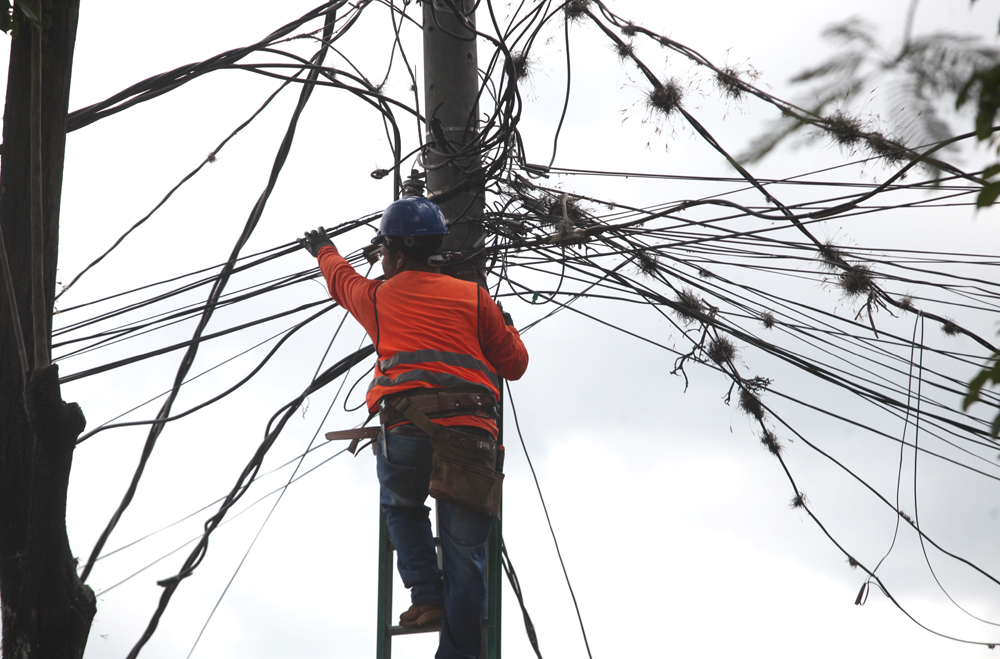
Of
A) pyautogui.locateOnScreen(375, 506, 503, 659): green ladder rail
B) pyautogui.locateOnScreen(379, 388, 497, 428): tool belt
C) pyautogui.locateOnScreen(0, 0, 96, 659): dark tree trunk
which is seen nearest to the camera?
pyautogui.locateOnScreen(0, 0, 96, 659): dark tree trunk

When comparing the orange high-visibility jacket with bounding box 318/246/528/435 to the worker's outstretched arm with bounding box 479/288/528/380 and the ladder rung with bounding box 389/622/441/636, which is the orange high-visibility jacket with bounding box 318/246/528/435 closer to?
the worker's outstretched arm with bounding box 479/288/528/380

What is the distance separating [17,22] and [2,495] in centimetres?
170

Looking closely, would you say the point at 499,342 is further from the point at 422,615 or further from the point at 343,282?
the point at 422,615

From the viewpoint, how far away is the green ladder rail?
12.5 feet

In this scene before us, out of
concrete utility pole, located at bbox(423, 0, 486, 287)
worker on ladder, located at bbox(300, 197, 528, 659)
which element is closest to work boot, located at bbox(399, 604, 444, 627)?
worker on ladder, located at bbox(300, 197, 528, 659)

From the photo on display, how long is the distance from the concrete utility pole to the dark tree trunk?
181 centimetres

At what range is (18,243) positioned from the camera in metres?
3.28

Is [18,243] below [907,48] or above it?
above

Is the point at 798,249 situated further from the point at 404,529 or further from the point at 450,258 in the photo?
the point at 404,529

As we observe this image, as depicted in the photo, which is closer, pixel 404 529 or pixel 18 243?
pixel 18 243

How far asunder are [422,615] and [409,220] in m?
1.76

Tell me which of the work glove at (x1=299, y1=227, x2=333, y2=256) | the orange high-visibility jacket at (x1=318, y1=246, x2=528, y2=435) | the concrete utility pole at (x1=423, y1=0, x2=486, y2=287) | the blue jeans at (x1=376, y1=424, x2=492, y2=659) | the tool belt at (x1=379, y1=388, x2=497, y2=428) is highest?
the concrete utility pole at (x1=423, y1=0, x2=486, y2=287)

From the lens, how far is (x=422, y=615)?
370 centimetres


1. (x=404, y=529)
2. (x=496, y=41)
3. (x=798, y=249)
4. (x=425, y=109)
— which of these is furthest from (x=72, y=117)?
(x=798, y=249)
